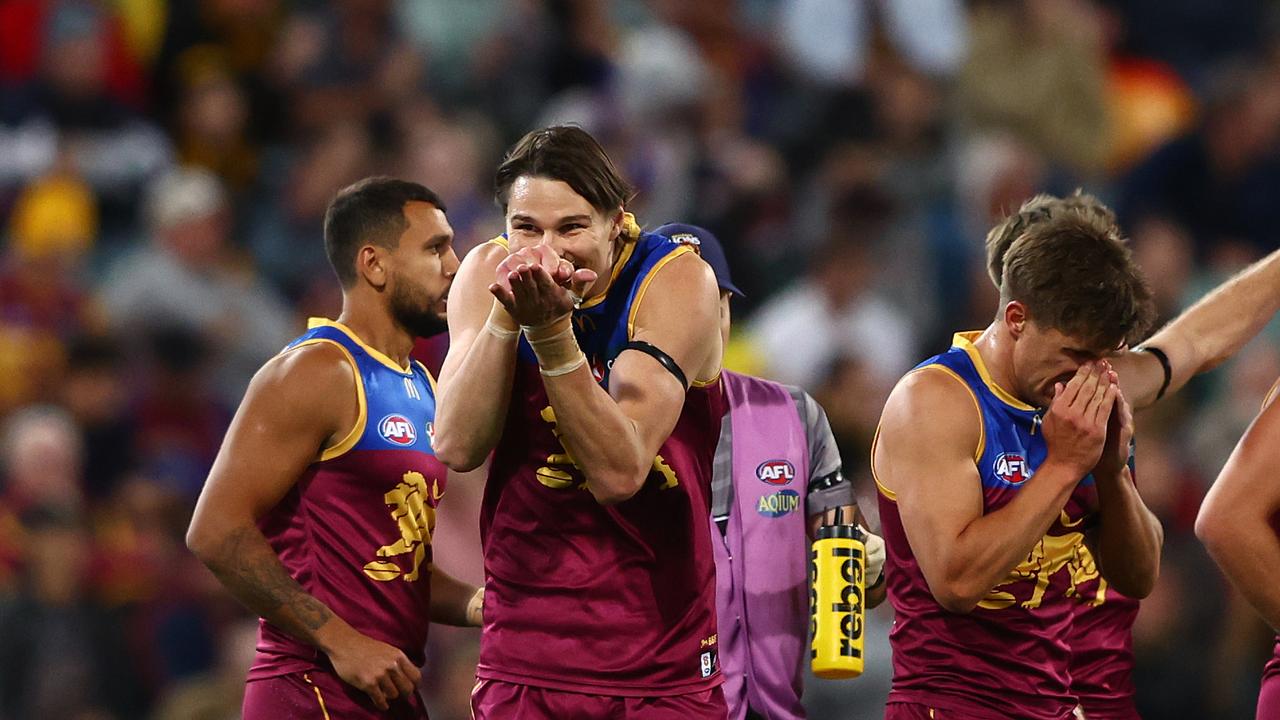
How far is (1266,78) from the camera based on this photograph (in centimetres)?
1127

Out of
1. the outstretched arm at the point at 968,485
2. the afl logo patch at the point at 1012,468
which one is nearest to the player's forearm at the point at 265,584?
the outstretched arm at the point at 968,485

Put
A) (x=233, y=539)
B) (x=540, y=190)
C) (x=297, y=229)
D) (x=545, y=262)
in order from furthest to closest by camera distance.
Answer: (x=297, y=229), (x=233, y=539), (x=540, y=190), (x=545, y=262)

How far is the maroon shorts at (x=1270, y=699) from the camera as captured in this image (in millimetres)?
4680

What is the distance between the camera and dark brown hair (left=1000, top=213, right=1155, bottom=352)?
438 cm

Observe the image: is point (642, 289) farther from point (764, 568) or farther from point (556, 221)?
point (764, 568)

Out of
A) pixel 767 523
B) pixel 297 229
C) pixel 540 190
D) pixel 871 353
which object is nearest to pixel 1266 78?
pixel 871 353

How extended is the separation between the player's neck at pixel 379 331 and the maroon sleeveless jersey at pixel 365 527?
10 centimetres

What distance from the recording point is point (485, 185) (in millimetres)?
10992

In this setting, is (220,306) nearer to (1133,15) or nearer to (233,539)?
(233,539)

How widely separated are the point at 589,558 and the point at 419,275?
128cm

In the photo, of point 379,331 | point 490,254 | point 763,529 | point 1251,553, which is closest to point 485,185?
point 379,331

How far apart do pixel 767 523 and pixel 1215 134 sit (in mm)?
6905

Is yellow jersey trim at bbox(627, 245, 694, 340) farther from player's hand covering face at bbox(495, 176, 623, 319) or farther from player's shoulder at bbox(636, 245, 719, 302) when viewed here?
player's hand covering face at bbox(495, 176, 623, 319)

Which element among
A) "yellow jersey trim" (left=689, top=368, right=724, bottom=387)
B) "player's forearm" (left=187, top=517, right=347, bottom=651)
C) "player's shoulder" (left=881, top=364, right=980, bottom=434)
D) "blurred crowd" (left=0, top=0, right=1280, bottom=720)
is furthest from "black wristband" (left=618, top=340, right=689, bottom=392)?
"blurred crowd" (left=0, top=0, right=1280, bottom=720)
